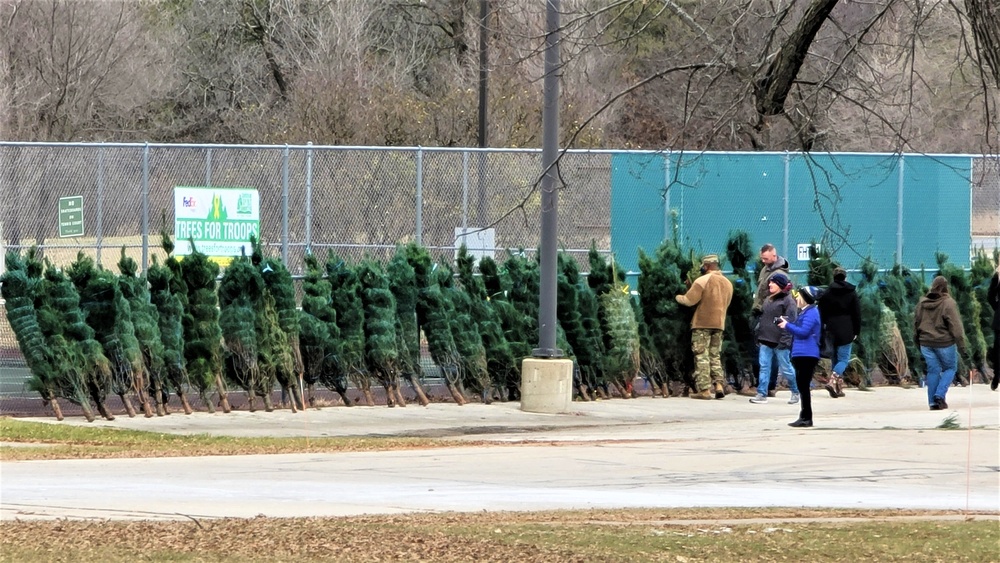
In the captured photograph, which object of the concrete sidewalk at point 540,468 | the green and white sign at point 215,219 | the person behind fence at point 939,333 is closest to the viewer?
the concrete sidewalk at point 540,468

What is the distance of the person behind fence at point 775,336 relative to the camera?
16.7 meters

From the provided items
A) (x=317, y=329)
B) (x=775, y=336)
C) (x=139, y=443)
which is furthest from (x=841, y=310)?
(x=139, y=443)

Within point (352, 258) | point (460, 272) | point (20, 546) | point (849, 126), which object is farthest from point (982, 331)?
point (20, 546)

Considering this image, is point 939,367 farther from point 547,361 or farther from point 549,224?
point 549,224

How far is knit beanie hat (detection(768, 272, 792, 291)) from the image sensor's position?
16516mm

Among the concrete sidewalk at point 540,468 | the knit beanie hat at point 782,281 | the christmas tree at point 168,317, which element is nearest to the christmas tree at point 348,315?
the concrete sidewalk at point 540,468

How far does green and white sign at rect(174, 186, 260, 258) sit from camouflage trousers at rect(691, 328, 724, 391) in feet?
19.3

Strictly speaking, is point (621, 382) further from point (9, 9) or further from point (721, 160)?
point (9, 9)

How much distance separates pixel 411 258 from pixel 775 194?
752cm

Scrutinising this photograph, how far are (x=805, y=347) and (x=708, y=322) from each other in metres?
3.15

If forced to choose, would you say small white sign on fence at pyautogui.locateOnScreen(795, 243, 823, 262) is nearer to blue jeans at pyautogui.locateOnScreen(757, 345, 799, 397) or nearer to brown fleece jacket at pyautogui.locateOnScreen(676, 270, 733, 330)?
brown fleece jacket at pyautogui.locateOnScreen(676, 270, 733, 330)

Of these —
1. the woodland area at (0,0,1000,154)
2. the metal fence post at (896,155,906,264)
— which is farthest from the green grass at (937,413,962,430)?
the woodland area at (0,0,1000,154)

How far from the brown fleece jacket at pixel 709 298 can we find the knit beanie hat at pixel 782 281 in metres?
1.18

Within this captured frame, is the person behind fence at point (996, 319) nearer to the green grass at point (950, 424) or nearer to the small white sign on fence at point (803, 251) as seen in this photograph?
the green grass at point (950, 424)
